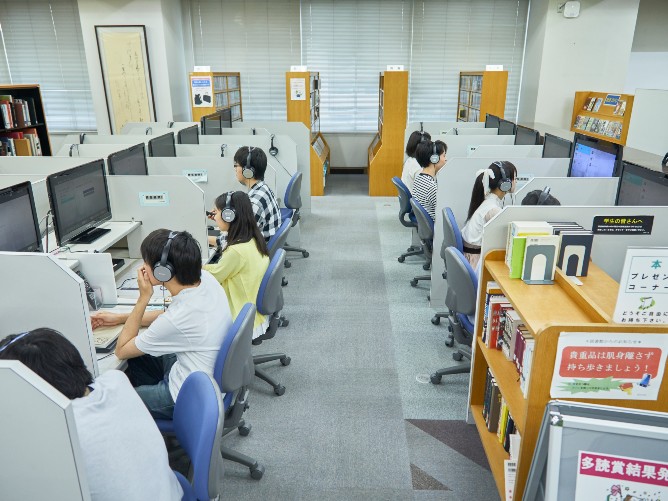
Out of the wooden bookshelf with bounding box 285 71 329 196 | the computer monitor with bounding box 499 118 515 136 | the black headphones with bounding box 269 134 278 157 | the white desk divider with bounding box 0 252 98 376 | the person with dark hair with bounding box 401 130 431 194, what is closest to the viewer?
the white desk divider with bounding box 0 252 98 376

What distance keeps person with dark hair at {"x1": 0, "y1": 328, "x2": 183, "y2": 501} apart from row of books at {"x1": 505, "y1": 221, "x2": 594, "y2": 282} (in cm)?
142

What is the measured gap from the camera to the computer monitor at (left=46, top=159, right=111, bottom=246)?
8.27 feet

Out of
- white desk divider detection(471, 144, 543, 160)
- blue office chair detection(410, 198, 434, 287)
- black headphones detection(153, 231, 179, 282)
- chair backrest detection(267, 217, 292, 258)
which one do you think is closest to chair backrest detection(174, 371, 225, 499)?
black headphones detection(153, 231, 179, 282)

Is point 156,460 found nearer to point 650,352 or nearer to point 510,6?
point 650,352

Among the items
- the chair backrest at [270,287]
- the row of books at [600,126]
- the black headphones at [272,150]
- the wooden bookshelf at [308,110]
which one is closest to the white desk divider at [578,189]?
the chair backrest at [270,287]

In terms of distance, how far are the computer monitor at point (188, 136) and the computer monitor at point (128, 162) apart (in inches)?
42.6

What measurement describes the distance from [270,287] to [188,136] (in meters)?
2.77

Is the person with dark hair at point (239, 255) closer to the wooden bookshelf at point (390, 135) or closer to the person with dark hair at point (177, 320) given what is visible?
the person with dark hair at point (177, 320)

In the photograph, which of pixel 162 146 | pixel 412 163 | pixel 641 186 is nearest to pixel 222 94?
pixel 162 146

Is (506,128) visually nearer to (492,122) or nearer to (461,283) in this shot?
(492,122)

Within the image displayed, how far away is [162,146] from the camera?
3.96 metres

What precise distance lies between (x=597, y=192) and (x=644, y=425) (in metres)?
1.89

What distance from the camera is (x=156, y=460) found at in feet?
4.10

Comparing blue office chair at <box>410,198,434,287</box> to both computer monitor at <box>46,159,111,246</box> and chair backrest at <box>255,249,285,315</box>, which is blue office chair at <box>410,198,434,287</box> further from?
computer monitor at <box>46,159,111,246</box>
